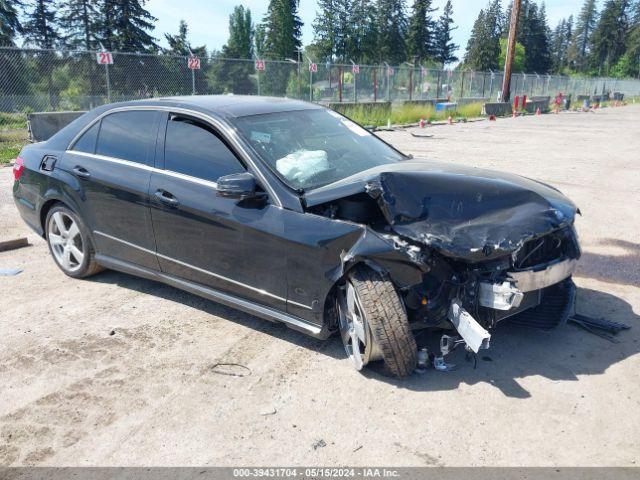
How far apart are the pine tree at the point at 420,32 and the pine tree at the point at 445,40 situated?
7563 millimetres

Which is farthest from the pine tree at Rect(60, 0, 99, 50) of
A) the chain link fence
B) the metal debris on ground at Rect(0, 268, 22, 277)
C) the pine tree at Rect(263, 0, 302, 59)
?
the metal debris on ground at Rect(0, 268, 22, 277)

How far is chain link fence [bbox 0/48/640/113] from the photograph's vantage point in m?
16.0

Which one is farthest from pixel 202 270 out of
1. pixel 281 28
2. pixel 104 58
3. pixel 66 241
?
pixel 281 28

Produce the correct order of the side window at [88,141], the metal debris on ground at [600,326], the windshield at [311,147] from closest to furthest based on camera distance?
1. the windshield at [311,147]
2. the metal debris on ground at [600,326]
3. the side window at [88,141]

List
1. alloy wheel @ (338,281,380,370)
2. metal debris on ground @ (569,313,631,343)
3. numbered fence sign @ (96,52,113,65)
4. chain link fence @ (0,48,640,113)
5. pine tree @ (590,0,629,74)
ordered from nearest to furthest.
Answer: alloy wheel @ (338,281,380,370) → metal debris on ground @ (569,313,631,343) → numbered fence sign @ (96,52,113,65) → chain link fence @ (0,48,640,113) → pine tree @ (590,0,629,74)

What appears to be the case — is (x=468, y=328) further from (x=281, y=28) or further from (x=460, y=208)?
(x=281, y=28)

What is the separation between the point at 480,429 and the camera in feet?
9.51

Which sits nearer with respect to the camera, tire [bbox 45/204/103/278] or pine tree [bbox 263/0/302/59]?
tire [bbox 45/204/103/278]

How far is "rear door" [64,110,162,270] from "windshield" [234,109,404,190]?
0.93 m

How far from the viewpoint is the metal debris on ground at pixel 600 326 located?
3.92m

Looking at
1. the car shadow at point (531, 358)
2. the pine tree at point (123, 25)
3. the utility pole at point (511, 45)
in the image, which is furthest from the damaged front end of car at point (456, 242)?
the pine tree at point (123, 25)

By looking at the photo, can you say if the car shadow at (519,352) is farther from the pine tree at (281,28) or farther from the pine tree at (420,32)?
the pine tree at (420,32)

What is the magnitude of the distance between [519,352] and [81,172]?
3.81 m

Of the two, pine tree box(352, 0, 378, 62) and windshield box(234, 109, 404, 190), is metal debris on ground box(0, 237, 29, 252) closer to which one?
windshield box(234, 109, 404, 190)
